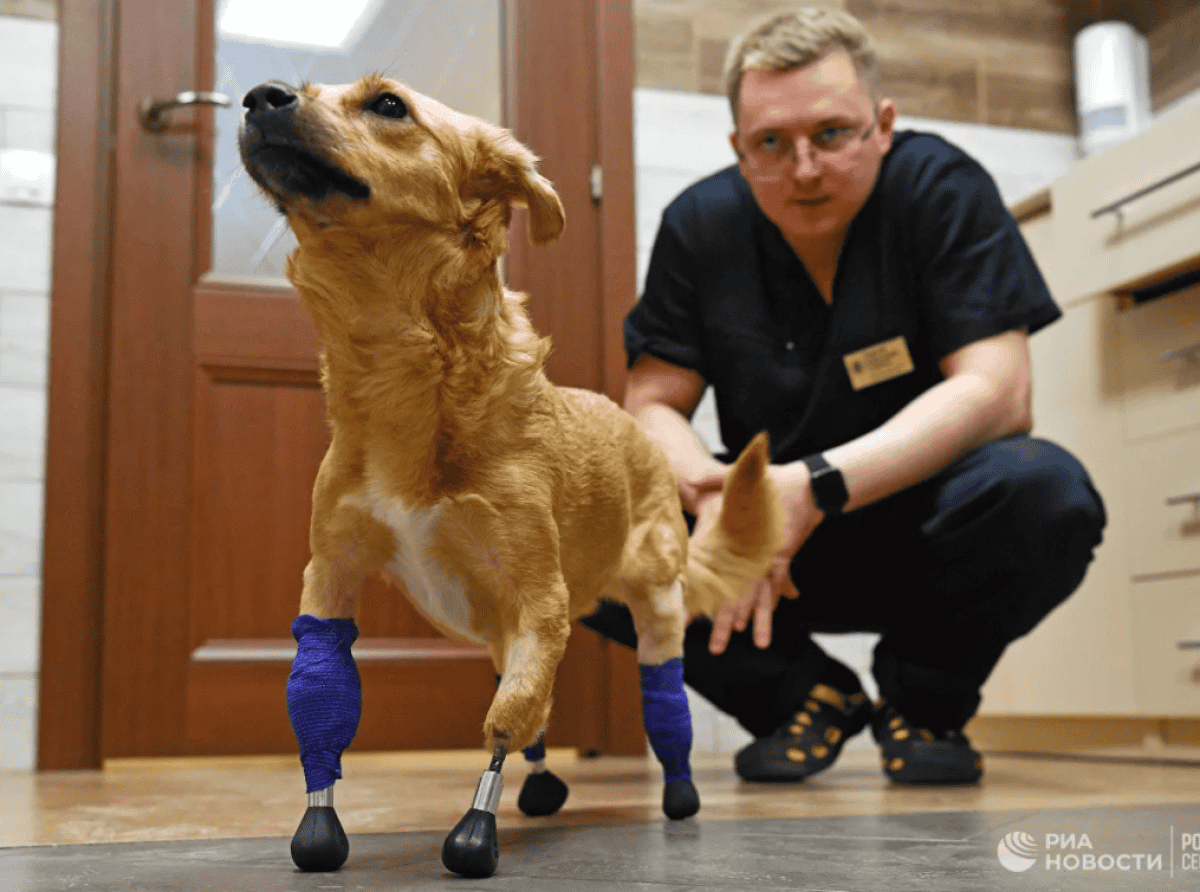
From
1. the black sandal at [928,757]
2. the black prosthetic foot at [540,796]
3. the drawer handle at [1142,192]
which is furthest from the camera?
the drawer handle at [1142,192]

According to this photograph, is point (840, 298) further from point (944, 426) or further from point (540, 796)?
point (540, 796)

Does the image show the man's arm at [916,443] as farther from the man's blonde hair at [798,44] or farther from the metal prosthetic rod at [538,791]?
the man's blonde hair at [798,44]

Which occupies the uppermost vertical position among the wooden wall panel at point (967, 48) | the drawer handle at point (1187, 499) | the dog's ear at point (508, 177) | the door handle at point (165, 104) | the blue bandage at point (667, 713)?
the wooden wall panel at point (967, 48)

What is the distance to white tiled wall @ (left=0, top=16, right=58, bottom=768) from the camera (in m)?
2.31

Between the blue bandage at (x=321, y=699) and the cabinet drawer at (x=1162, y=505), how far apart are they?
170 centimetres

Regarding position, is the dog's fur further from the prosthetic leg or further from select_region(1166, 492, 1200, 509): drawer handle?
select_region(1166, 492, 1200, 509): drawer handle

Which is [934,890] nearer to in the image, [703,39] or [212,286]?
[212,286]

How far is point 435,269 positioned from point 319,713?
382 millimetres

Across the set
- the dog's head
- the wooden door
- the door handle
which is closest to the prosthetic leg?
the dog's head

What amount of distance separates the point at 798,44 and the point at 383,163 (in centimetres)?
100

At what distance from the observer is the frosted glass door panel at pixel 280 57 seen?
8.16 feet

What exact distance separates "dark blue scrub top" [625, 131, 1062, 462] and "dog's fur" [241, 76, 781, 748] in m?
0.89

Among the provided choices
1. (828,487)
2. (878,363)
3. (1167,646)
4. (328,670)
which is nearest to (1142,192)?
(878,363)

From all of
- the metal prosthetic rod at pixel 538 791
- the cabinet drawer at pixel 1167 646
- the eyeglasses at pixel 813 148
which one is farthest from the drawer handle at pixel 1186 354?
the metal prosthetic rod at pixel 538 791
